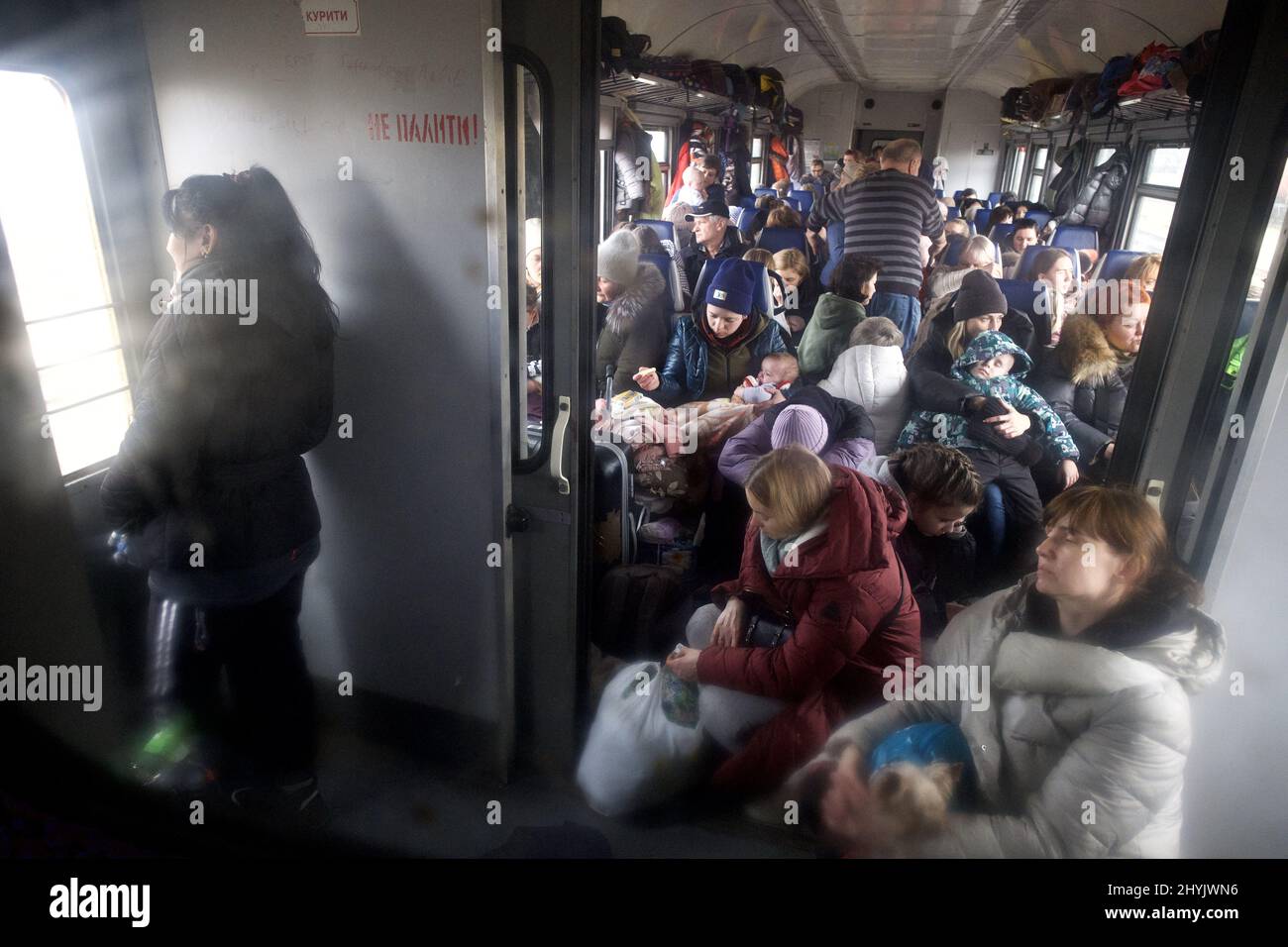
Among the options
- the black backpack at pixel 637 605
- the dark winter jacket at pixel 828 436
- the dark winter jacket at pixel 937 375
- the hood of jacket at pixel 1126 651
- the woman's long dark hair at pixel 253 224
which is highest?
the woman's long dark hair at pixel 253 224

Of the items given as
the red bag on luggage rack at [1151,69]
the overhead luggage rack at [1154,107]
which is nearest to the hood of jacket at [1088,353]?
the overhead luggage rack at [1154,107]

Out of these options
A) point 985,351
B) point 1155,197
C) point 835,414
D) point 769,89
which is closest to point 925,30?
point 769,89

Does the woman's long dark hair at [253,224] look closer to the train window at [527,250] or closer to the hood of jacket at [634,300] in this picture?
the train window at [527,250]

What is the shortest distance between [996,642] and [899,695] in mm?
352

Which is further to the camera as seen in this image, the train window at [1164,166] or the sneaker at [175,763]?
the train window at [1164,166]

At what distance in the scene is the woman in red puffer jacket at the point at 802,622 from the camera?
2254 millimetres

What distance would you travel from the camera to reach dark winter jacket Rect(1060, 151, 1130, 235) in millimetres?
5391

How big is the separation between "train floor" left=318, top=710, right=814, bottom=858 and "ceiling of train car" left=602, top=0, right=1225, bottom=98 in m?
5.34

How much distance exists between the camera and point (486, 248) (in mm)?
2072

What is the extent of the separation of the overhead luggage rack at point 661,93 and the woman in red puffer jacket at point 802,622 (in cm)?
376

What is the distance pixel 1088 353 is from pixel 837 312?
3.28 feet

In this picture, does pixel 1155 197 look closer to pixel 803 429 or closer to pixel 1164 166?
pixel 1164 166

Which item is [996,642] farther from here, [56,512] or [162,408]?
[56,512]

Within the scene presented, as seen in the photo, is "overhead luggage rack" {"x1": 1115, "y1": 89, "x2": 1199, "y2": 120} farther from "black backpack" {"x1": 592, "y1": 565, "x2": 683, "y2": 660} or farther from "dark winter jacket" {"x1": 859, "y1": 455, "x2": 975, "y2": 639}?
A: "black backpack" {"x1": 592, "y1": 565, "x2": 683, "y2": 660}
